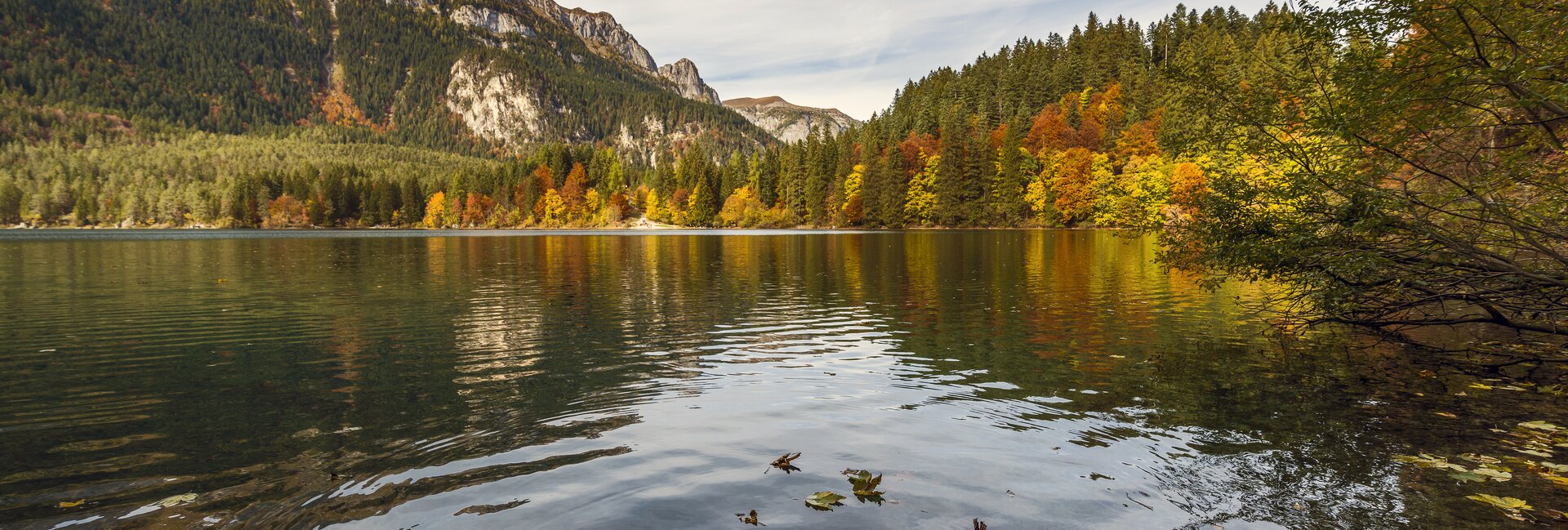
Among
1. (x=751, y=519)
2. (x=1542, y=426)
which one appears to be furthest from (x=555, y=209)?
(x=1542, y=426)

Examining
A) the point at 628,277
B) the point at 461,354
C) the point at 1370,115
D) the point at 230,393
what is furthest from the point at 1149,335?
the point at 628,277

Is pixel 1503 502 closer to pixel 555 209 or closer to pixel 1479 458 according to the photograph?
pixel 1479 458

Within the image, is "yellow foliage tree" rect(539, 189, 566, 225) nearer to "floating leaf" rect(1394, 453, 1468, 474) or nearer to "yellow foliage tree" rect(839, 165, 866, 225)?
"yellow foliage tree" rect(839, 165, 866, 225)

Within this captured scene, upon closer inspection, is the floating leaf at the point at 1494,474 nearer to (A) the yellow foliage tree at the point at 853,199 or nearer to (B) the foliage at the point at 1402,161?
(B) the foliage at the point at 1402,161

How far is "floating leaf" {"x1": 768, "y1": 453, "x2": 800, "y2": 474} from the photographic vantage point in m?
9.04

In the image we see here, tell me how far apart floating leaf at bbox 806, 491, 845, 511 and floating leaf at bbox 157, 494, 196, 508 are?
7.01m

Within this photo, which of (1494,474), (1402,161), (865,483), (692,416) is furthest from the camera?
(1402,161)

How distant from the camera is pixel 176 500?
26.5 ft

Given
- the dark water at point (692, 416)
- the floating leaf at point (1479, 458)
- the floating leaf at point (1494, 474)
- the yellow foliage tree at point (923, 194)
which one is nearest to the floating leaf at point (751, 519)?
the dark water at point (692, 416)

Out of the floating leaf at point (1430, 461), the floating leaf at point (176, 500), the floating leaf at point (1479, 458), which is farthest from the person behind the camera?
the floating leaf at point (1479, 458)

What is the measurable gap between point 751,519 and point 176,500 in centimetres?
657

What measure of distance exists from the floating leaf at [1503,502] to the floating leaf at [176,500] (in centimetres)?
1440

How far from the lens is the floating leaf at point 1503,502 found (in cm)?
767

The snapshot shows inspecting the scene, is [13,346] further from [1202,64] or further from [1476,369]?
[1476,369]
